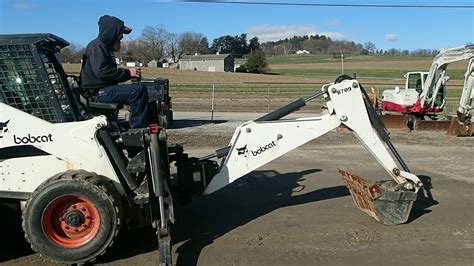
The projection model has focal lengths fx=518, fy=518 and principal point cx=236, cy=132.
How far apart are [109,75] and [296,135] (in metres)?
2.19

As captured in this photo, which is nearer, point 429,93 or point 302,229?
point 302,229

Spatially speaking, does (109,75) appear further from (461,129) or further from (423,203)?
(461,129)

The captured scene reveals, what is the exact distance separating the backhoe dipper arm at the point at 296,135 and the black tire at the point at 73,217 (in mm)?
1376

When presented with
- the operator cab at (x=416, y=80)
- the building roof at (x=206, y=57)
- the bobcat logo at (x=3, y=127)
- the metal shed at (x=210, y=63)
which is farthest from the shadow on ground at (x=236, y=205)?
the building roof at (x=206, y=57)

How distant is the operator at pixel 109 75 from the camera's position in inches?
211

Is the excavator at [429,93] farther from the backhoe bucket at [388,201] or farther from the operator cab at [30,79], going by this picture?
the operator cab at [30,79]

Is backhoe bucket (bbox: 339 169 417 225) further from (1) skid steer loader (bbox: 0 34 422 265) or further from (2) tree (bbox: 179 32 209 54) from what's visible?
(2) tree (bbox: 179 32 209 54)

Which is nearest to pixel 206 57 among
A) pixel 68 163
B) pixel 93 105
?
pixel 93 105

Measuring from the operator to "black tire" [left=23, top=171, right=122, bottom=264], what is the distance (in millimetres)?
873

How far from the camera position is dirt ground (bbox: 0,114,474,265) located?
205 inches

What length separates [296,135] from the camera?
598 cm

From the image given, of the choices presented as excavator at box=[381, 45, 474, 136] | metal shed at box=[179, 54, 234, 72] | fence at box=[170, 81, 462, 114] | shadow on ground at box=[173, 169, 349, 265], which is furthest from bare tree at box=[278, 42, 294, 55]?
shadow on ground at box=[173, 169, 349, 265]

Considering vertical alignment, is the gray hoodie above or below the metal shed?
above

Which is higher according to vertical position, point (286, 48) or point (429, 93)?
point (286, 48)
